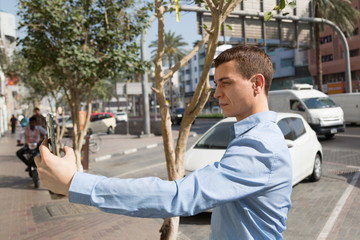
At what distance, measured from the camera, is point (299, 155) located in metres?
7.11

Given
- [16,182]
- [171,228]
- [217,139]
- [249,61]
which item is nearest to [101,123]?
[16,182]

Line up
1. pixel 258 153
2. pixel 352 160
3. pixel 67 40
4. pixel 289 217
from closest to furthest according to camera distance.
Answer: pixel 258 153, pixel 289 217, pixel 67 40, pixel 352 160

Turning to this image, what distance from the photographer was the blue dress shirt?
1.04 m

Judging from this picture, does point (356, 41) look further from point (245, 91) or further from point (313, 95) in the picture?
point (245, 91)

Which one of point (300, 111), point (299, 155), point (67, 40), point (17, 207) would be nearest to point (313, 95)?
point (300, 111)

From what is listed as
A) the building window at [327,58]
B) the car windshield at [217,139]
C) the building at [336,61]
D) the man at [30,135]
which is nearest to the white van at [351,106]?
the car windshield at [217,139]

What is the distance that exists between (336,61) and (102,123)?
29.1 m

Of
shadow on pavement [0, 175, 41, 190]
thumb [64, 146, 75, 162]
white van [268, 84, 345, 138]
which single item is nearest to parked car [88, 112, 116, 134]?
white van [268, 84, 345, 138]

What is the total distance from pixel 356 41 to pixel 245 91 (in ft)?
148

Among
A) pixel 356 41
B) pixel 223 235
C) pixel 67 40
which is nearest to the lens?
pixel 223 235

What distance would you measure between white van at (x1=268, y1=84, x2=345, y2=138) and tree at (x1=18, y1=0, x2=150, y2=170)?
9.44m

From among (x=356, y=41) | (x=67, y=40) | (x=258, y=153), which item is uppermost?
(x=356, y=41)

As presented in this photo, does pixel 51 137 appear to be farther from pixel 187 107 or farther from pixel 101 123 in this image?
pixel 101 123

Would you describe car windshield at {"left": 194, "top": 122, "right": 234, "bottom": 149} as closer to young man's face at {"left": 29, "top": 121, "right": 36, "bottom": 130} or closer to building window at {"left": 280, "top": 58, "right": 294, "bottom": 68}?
young man's face at {"left": 29, "top": 121, "right": 36, "bottom": 130}
